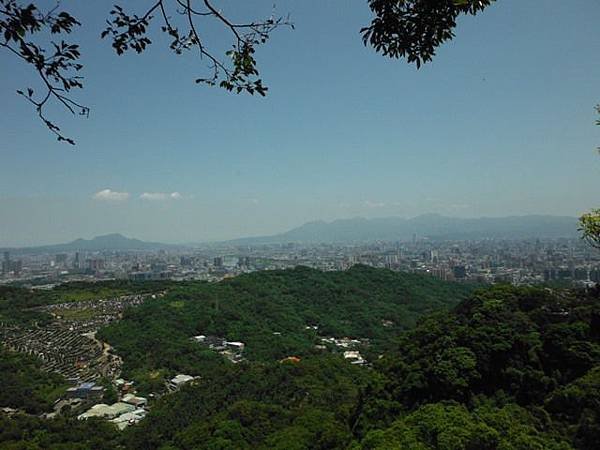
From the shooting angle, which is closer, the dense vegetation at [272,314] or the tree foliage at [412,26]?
the tree foliage at [412,26]

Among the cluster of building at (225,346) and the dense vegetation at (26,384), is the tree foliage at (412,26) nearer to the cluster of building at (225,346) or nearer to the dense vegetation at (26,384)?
the dense vegetation at (26,384)

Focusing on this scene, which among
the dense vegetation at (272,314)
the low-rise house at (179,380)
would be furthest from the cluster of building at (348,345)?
the low-rise house at (179,380)

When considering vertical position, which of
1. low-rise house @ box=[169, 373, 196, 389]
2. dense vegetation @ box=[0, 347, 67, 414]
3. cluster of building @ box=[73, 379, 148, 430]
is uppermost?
dense vegetation @ box=[0, 347, 67, 414]

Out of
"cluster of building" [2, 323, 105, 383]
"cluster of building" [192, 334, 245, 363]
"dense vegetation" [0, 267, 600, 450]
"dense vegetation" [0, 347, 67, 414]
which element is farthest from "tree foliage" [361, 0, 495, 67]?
"cluster of building" [192, 334, 245, 363]

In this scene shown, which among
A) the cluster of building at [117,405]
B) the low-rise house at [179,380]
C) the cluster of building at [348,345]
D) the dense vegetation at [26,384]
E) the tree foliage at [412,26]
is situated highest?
the tree foliage at [412,26]

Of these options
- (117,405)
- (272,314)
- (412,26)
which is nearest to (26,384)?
(117,405)

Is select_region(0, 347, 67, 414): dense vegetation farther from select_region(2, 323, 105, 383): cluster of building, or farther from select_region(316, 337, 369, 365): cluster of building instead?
select_region(316, 337, 369, 365): cluster of building

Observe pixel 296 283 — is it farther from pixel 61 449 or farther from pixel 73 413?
pixel 61 449
